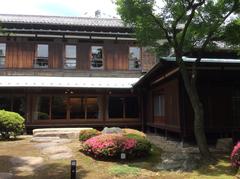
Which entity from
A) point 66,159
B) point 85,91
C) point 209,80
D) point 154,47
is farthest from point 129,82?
point 66,159

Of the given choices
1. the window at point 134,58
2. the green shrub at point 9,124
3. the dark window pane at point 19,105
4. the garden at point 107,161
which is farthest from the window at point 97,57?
the garden at point 107,161

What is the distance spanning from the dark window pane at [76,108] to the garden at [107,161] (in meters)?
8.27

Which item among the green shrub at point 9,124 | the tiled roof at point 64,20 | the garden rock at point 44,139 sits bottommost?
the garden rock at point 44,139

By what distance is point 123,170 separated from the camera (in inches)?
367

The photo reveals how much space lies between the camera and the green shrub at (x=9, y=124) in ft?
53.9

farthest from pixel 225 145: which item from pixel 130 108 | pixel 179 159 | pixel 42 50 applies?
pixel 42 50

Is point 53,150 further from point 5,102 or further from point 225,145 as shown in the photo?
point 5,102

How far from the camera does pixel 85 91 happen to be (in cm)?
2198

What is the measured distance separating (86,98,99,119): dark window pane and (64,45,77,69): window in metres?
2.89

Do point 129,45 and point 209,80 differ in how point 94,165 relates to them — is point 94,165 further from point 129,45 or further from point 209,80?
point 129,45

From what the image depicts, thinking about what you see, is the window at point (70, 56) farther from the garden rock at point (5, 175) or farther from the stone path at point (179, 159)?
the garden rock at point (5, 175)

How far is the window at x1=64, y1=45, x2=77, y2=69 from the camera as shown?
2347 centimetres

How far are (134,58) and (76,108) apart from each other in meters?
5.59

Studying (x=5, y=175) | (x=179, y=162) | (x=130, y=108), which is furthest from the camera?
(x=130, y=108)
